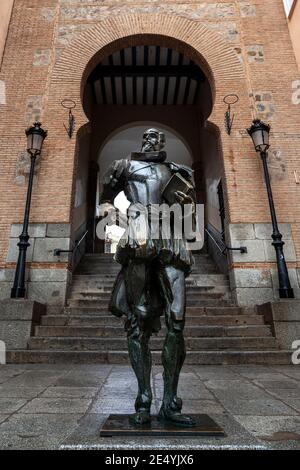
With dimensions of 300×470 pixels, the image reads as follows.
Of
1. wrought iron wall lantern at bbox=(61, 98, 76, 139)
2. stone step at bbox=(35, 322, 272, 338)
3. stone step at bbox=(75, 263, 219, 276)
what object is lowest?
stone step at bbox=(35, 322, 272, 338)

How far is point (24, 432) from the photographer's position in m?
1.92

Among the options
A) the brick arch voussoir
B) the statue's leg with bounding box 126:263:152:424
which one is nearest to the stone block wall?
the brick arch voussoir

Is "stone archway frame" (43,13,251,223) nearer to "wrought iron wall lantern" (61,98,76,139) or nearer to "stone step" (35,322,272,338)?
"wrought iron wall lantern" (61,98,76,139)

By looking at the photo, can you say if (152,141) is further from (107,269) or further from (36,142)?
(107,269)

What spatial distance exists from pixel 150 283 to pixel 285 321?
11.9 ft

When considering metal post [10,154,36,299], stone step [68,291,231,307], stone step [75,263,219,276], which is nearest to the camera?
metal post [10,154,36,299]

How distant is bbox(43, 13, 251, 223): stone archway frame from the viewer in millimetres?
7219

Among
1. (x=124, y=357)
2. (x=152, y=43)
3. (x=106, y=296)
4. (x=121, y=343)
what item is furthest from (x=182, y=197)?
(x=152, y=43)

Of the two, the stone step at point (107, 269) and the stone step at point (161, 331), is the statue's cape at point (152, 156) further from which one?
the stone step at point (107, 269)

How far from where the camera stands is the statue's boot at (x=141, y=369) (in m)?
2.01

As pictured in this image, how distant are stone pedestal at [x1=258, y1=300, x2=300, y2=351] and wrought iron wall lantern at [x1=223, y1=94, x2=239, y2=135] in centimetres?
377

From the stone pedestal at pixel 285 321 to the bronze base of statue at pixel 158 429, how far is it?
350cm
